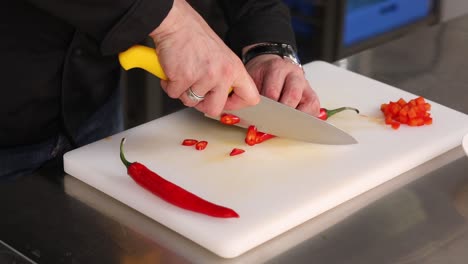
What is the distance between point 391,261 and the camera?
1.03 meters

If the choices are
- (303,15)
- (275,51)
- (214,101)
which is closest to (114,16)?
(214,101)

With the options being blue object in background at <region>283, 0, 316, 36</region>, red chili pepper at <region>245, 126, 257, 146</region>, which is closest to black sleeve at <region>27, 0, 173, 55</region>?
red chili pepper at <region>245, 126, 257, 146</region>

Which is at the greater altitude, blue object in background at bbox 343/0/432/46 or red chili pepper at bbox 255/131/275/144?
red chili pepper at bbox 255/131/275/144

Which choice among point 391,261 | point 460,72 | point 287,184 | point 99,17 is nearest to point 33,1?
point 99,17

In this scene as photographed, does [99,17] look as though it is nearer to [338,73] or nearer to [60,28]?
[60,28]

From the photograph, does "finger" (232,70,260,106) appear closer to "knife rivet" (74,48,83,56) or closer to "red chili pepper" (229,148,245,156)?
"red chili pepper" (229,148,245,156)

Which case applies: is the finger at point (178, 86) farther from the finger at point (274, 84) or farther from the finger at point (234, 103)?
the finger at point (274, 84)

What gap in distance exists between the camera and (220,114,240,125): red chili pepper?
1.28m

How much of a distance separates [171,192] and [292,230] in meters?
0.16

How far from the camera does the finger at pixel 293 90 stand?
1.34m

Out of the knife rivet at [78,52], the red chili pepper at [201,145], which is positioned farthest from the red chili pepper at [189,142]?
the knife rivet at [78,52]

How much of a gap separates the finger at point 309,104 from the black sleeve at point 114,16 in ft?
0.98

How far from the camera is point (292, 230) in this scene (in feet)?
3.59

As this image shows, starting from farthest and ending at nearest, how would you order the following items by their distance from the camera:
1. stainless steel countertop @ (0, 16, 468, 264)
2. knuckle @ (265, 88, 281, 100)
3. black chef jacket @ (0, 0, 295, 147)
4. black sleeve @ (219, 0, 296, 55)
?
black sleeve @ (219, 0, 296, 55) → knuckle @ (265, 88, 281, 100) → black chef jacket @ (0, 0, 295, 147) → stainless steel countertop @ (0, 16, 468, 264)
